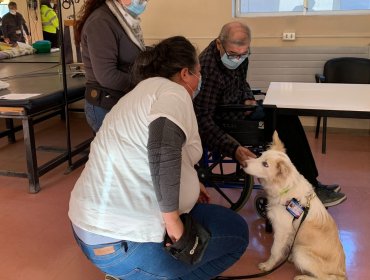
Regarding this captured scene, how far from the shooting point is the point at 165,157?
3.47ft

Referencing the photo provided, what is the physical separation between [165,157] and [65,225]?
4.89 ft

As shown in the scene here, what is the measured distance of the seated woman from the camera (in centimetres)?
109

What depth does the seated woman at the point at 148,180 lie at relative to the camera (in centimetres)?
109

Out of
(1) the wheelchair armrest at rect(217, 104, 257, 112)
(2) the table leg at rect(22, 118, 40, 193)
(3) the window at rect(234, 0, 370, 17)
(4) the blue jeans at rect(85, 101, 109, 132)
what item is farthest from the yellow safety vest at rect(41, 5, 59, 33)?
(1) the wheelchair armrest at rect(217, 104, 257, 112)

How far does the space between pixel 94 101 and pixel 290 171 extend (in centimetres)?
107

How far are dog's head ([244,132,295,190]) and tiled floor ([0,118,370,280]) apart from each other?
18.1 inches

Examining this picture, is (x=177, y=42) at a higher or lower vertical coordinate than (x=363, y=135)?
higher

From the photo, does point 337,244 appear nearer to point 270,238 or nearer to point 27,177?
point 270,238

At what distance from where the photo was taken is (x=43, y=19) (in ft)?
12.3

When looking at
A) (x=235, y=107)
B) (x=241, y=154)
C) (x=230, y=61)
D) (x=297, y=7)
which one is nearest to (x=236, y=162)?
(x=241, y=154)

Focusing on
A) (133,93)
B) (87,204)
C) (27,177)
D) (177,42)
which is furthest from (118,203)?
(27,177)

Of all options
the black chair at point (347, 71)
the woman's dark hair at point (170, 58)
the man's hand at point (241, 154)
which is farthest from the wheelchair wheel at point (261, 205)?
the black chair at point (347, 71)

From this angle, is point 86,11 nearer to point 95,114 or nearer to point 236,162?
point 95,114

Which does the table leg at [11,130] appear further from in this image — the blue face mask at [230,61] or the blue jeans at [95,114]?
the blue face mask at [230,61]
